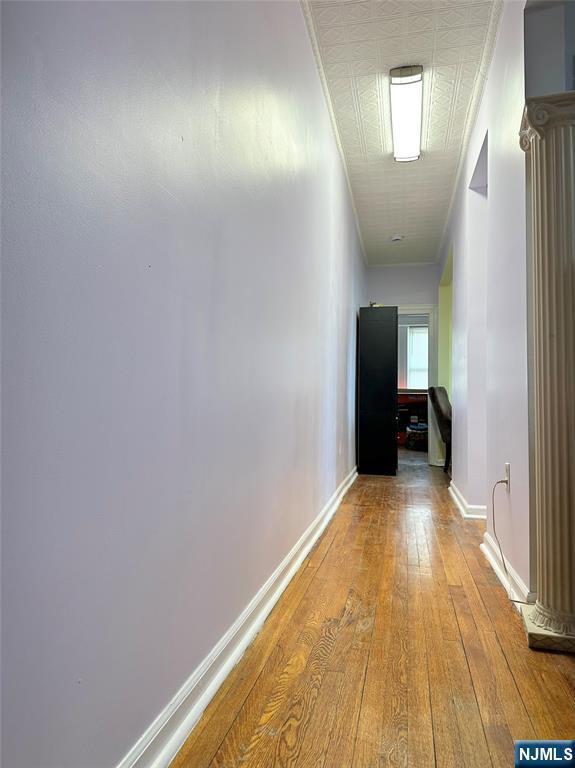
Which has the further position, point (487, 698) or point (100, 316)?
point (487, 698)

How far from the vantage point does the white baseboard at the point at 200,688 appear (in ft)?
3.11

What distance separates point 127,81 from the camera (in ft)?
2.86

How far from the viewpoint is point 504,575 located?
83.0 inches

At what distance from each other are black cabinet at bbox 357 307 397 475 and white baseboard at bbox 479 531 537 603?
2.60 m

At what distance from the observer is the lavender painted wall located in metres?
0.65

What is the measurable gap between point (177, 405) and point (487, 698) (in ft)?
3.67

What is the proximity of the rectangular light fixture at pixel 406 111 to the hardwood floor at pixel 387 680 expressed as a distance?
2.79 metres

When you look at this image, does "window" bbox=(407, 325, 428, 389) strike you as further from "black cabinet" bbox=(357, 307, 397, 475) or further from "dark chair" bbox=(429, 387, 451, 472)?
"black cabinet" bbox=(357, 307, 397, 475)

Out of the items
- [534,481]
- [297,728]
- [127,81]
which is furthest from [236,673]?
[127,81]

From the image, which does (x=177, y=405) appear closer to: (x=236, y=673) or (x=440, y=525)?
(x=236, y=673)

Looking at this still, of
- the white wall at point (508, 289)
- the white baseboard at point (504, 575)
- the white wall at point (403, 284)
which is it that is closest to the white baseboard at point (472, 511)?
the white baseboard at point (504, 575)

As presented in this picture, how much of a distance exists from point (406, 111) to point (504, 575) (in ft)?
9.50

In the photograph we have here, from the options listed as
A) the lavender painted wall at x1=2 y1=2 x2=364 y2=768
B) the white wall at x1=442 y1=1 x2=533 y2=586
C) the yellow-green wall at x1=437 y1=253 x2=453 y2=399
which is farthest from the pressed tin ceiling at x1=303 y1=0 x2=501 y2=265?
the yellow-green wall at x1=437 y1=253 x2=453 y2=399

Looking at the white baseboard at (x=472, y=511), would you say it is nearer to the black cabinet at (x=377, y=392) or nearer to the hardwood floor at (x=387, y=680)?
the hardwood floor at (x=387, y=680)
